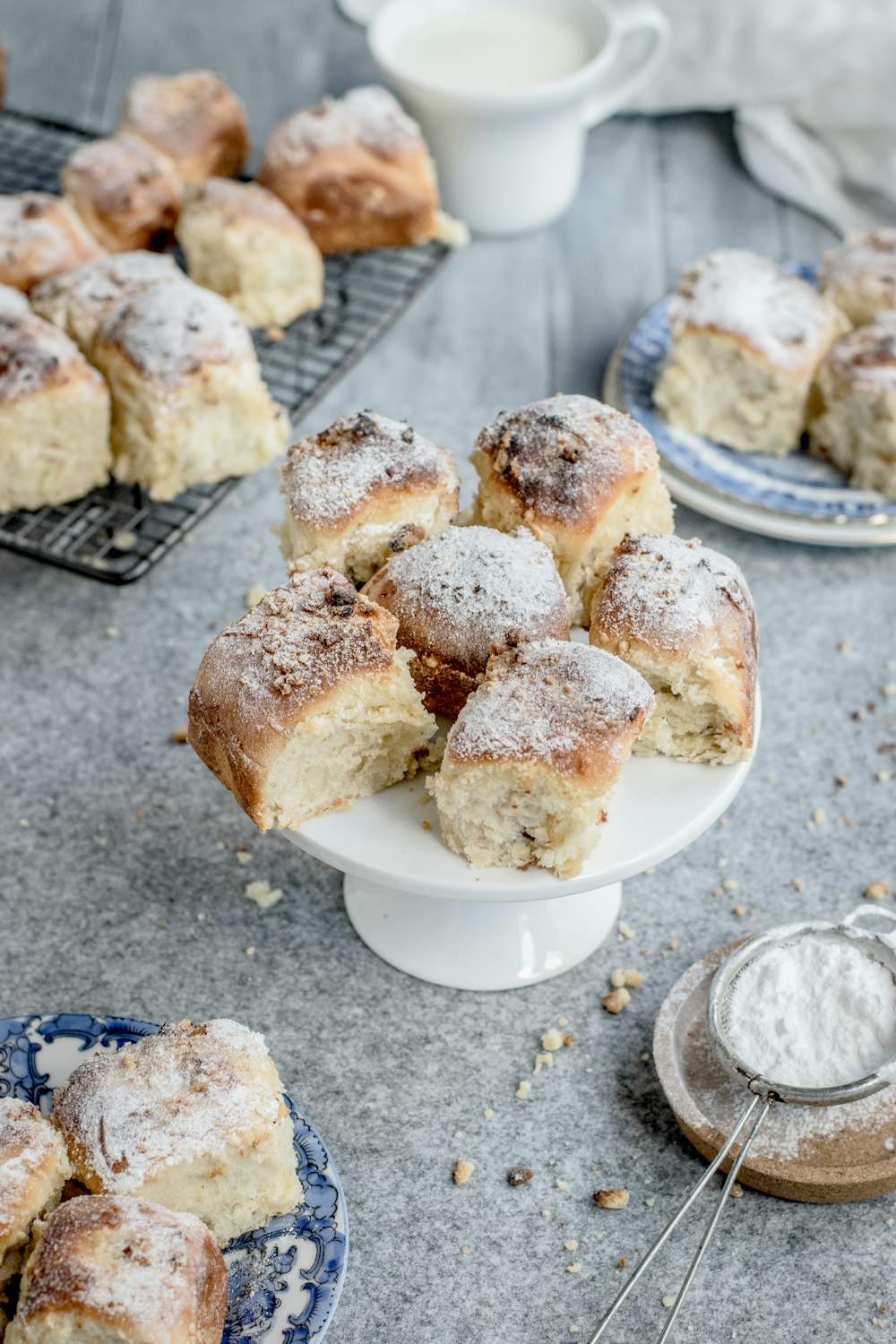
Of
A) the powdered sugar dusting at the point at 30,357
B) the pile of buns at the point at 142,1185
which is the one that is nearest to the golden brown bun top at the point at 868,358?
the powdered sugar dusting at the point at 30,357

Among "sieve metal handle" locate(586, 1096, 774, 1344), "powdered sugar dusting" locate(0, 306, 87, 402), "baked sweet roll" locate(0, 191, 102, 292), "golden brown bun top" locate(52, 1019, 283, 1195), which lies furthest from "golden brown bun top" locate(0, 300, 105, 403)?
"sieve metal handle" locate(586, 1096, 774, 1344)

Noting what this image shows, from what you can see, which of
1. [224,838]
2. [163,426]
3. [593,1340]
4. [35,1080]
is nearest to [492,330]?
[163,426]

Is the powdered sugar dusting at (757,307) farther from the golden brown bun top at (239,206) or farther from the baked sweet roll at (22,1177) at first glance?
the baked sweet roll at (22,1177)

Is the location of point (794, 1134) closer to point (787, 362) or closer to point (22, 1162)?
point (22, 1162)

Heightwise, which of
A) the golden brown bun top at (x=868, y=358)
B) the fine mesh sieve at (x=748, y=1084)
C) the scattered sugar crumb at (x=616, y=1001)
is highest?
the golden brown bun top at (x=868, y=358)

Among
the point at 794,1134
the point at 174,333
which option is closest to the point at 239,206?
the point at 174,333

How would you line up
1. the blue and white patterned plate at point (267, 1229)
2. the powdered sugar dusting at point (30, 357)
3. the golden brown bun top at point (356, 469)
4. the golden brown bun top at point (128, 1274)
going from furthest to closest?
the powdered sugar dusting at point (30, 357), the golden brown bun top at point (356, 469), the blue and white patterned plate at point (267, 1229), the golden brown bun top at point (128, 1274)

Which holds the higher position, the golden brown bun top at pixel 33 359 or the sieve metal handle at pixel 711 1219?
the golden brown bun top at pixel 33 359
